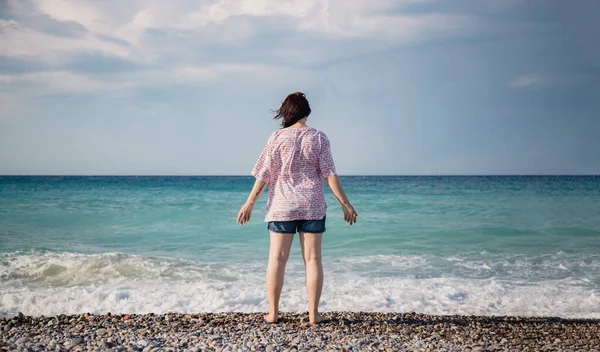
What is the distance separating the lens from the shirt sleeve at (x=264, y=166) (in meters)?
4.27

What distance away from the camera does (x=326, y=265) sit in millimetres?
8984

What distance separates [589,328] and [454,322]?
1.34m

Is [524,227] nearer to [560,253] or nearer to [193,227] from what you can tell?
[560,253]

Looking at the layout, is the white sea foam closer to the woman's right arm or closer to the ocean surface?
the ocean surface

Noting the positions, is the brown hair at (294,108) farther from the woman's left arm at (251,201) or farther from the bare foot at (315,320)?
the bare foot at (315,320)

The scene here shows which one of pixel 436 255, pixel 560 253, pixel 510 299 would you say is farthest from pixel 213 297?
pixel 560 253

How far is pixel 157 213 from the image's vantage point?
18250mm

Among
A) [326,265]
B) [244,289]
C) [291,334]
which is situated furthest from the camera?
[326,265]

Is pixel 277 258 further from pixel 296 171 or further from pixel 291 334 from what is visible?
pixel 296 171

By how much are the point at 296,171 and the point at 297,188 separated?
153mm

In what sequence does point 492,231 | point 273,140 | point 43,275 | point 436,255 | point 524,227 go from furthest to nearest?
point 524,227
point 492,231
point 436,255
point 43,275
point 273,140

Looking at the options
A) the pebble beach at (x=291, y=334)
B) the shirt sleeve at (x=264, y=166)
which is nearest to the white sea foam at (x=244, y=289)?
the pebble beach at (x=291, y=334)

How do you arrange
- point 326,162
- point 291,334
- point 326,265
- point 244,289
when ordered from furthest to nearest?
point 326,265, point 244,289, point 326,162, point 291,334

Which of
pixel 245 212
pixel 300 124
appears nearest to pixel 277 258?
pixel 245 212
